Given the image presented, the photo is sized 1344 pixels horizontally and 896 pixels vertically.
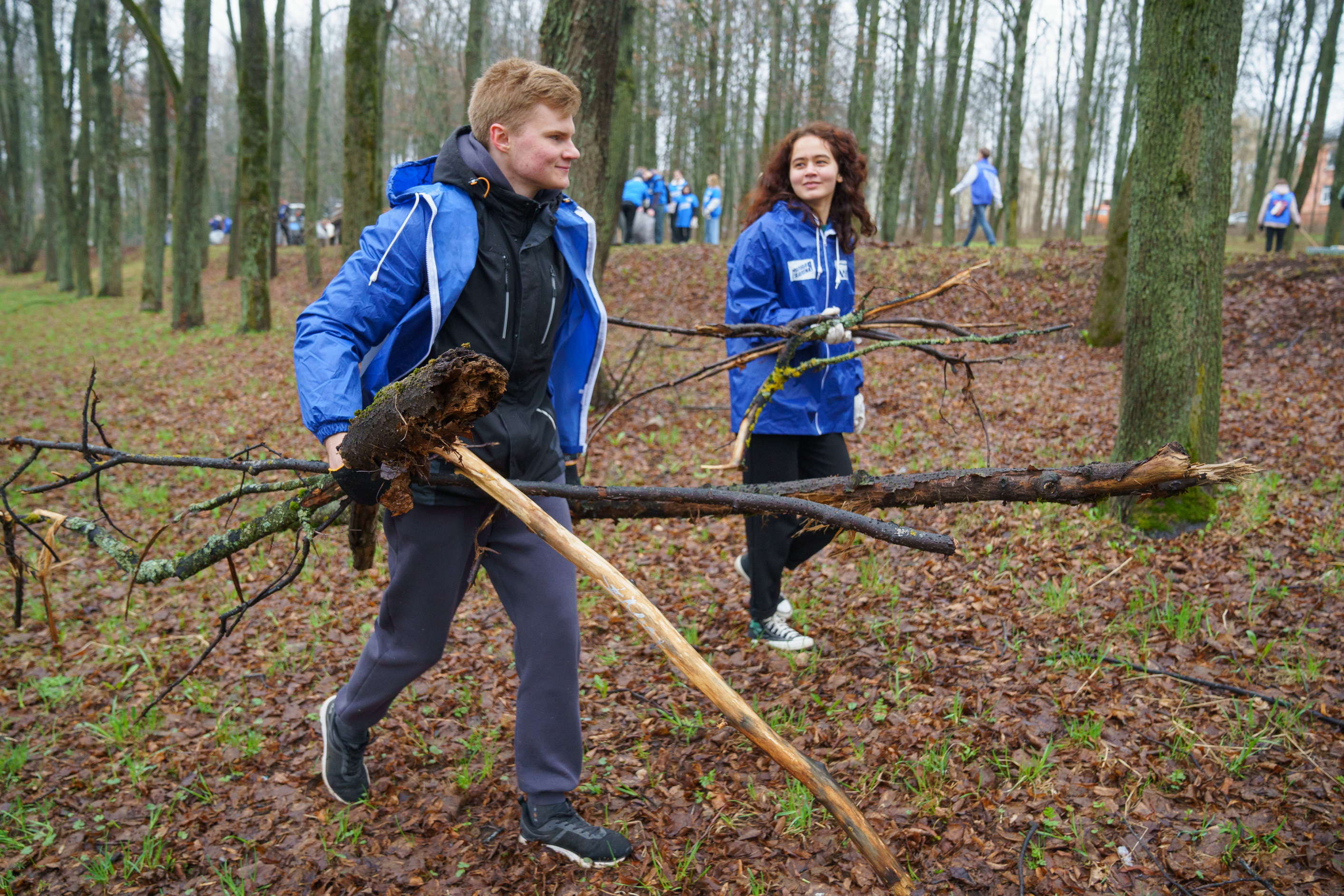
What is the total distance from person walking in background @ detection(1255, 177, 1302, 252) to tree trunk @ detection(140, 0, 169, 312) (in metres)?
20.2

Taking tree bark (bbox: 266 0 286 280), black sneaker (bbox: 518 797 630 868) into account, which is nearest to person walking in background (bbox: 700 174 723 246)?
tree bark (bbox: 266 0 286 280)

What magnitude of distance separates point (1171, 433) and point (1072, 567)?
3.02 ft

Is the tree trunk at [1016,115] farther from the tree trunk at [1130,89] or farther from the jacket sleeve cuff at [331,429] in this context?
the jacket sleeve cuff at [331,429]

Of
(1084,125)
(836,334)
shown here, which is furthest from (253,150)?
(1084,125)

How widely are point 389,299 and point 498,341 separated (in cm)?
32

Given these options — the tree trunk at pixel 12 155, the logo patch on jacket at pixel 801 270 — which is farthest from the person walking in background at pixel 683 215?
the logo patch on jacket at pixel 801 270

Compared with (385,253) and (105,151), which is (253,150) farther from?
(385,253)

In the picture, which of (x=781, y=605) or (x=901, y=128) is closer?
(x=781, y=605)

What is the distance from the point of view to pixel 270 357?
12.0 metres

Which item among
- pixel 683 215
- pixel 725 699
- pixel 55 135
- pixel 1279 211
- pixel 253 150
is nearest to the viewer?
pixel 725 699

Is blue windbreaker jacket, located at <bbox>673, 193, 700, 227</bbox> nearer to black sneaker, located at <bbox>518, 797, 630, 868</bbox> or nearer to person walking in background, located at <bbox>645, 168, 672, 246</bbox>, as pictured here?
person walking in background, located at <bbox>645, 168, 672, 246</bbox>

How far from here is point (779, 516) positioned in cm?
371

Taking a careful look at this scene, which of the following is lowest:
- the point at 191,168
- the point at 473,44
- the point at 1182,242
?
the point at 1182,242

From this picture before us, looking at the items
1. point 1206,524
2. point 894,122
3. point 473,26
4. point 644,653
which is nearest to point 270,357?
point 473,26
